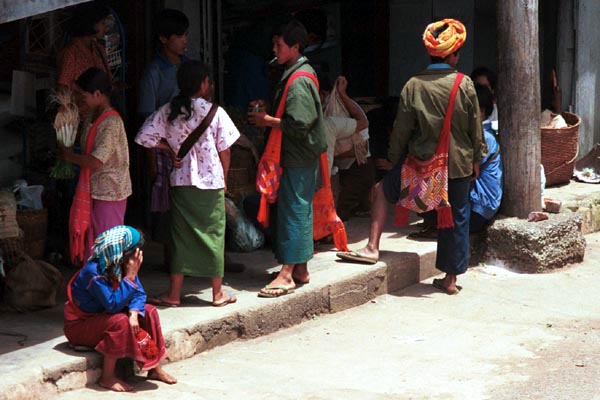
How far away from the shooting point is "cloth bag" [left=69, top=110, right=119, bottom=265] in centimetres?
612

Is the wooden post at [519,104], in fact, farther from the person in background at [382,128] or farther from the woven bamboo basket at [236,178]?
the woven bamboo basket at [236,178]

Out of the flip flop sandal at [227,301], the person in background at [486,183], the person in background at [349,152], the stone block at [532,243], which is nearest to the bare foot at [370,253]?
the person in background at [349,152]

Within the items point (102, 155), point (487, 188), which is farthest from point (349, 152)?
point (102, 155)

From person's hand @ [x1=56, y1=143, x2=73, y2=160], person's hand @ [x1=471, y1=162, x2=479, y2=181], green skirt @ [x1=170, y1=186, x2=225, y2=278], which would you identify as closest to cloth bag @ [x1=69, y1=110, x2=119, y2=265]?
person's hand @ [x1=56, y1=143, x2=73, y2=160]

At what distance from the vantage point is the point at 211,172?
6305mm

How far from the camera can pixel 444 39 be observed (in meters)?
A: 7.31

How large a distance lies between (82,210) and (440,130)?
2.63m

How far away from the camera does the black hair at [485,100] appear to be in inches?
Answer: 332

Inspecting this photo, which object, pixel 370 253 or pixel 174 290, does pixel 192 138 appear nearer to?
pixel 174 290

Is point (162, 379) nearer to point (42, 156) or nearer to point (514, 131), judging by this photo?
point (42, 156)

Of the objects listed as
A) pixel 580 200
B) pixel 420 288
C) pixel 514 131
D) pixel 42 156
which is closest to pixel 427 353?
pixel 420 288

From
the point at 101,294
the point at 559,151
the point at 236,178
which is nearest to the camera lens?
the point at 101,294

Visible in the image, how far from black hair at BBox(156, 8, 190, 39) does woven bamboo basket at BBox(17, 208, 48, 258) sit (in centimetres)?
152

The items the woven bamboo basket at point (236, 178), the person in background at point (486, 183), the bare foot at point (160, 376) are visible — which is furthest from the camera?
the person in background at point (486, 183)
